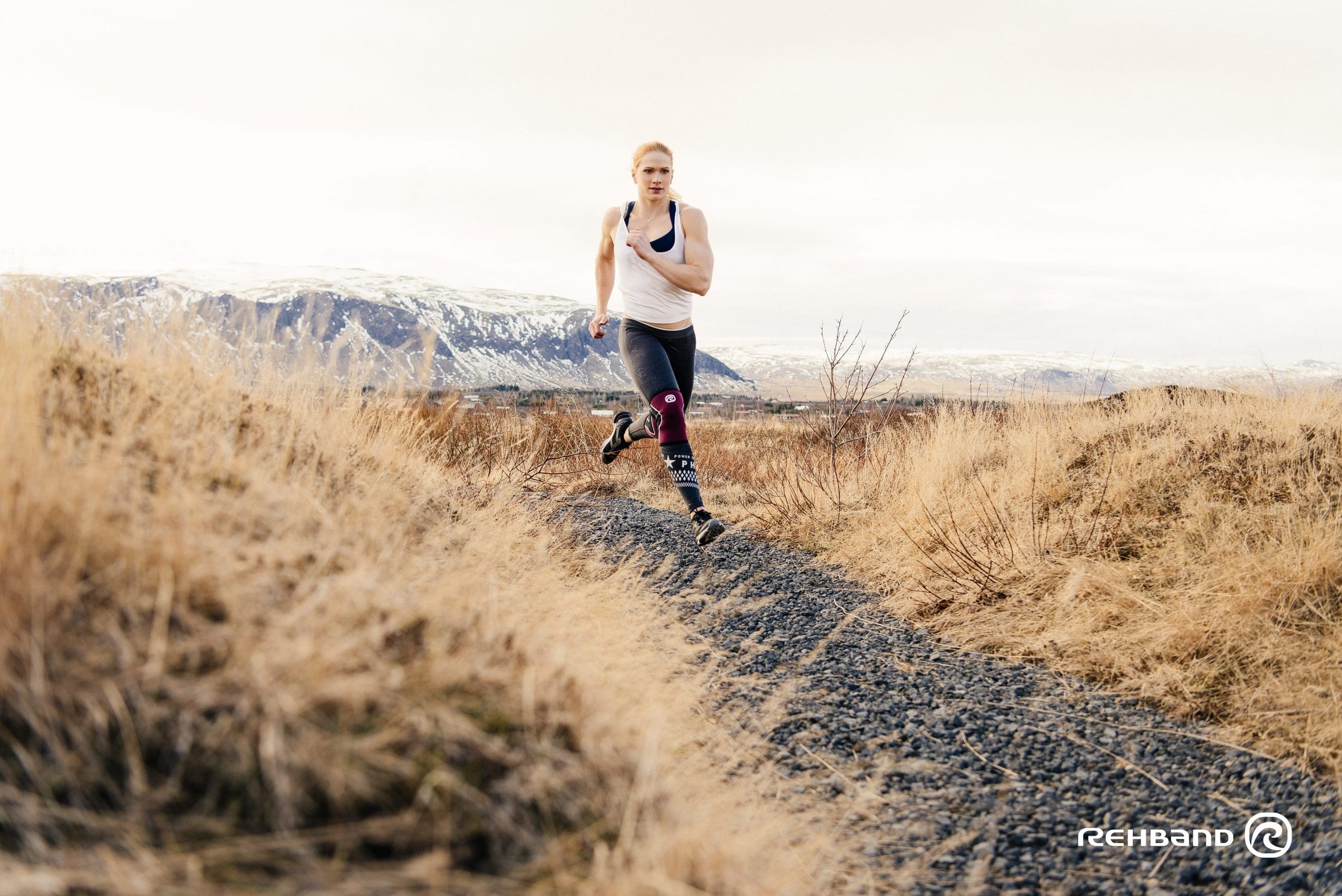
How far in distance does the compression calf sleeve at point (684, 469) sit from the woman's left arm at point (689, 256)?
97cm

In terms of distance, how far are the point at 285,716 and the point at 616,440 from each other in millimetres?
4304

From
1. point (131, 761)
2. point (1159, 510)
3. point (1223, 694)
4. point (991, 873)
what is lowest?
point (991, 873)

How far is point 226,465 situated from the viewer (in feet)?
6.05

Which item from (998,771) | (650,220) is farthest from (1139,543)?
(650,220)

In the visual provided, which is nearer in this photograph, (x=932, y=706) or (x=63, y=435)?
(x=63, y=435)

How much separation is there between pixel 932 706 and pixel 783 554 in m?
2.79

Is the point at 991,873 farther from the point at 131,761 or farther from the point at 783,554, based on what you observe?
the point at 783,554

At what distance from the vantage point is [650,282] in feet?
15.5

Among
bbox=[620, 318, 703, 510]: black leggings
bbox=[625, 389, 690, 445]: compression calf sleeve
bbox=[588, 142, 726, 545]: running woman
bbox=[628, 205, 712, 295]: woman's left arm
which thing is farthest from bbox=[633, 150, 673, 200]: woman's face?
bbox=[625, 389, 690, 445]: compression calf sleeve

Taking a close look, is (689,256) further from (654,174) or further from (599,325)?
(599,325)

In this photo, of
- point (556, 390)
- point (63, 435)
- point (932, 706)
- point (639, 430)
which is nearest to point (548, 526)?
point (639, 430)

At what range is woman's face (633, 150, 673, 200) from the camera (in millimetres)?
4691

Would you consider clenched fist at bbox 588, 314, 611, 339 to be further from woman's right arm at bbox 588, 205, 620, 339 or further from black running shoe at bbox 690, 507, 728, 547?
black running shoe at bbox 690, 507, 728, 547

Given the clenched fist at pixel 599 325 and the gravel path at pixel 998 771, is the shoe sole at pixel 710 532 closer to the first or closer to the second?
the gravel path at pixel 998 771
